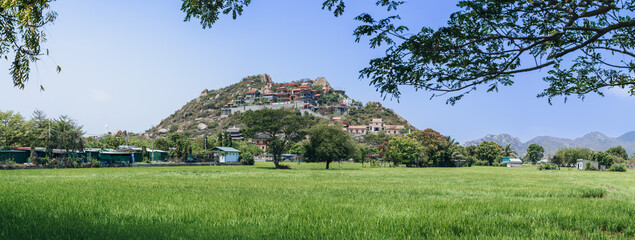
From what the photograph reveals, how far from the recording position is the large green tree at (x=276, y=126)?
59.2 m

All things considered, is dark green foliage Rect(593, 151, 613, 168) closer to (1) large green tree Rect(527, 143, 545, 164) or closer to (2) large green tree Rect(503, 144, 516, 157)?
(2) large green tree Rect(503, 144, 516, 157)

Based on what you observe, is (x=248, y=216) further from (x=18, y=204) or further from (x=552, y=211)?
(x=552, y=211)

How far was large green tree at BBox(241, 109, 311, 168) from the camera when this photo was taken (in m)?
59.2

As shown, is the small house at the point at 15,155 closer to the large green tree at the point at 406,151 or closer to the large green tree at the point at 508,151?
the large green tree at the point at 406,151

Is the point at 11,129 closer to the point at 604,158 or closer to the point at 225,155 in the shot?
the point at 225,155

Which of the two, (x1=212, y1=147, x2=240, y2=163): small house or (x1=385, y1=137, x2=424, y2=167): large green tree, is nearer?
(x1=385, y1=137, x2=424, y2=167): large green tree

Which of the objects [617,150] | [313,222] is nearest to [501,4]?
[313,222]

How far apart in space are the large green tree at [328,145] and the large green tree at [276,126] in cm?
241

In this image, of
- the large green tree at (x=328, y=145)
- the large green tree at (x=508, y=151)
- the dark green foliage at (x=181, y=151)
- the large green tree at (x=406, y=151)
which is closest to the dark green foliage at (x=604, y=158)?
the large green tree at (x=508, y=151)

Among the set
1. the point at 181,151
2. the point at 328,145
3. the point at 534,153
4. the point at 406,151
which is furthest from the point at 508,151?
the point at 181,151

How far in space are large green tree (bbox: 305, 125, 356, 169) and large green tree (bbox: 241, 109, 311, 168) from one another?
7.90 feet

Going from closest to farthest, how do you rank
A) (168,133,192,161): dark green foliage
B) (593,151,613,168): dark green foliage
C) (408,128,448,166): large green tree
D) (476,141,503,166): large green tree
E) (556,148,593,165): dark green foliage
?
1. (408,128,448,166): large green tree
2. (168,133,192,161): dark green foliage
3. (593,151,613,168): dark green foliage
4. (556,148,593,165): dark green foliage
5. (476,141,503,166): large green tree

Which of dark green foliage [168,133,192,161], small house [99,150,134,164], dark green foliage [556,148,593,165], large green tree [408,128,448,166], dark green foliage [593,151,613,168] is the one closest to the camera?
small house [99,150,134,164]

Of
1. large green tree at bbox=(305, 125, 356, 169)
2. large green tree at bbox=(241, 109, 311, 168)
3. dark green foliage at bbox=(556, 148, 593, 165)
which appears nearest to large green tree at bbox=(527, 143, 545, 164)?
dark green foliage at bbox=(556, 148, 593, 165)
